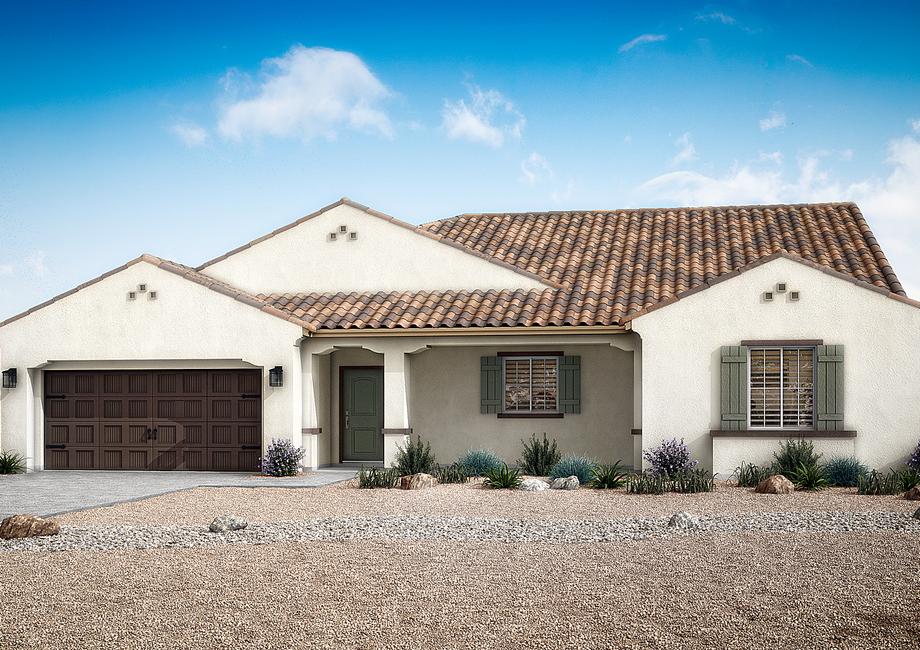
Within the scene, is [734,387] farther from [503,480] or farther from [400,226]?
[400,226]

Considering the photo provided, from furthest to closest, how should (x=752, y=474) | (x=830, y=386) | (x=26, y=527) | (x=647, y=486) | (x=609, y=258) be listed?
(x=609, y=258) → (x=830, y=386) → (x=752, y=474) → (x=647, y=486) → (x=26, y=527)

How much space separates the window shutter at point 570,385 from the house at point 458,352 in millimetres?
27

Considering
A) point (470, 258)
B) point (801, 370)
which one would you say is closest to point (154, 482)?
point (470, 258)

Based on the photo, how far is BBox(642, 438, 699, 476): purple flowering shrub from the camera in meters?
16.7

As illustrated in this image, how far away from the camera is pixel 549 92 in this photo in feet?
63.0

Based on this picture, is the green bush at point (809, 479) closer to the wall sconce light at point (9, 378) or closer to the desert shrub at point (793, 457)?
the desert shrub at point (793, 457)

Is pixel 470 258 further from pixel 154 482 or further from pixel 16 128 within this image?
pixel 16 128

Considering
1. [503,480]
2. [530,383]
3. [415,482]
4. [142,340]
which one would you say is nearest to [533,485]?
[503,480]

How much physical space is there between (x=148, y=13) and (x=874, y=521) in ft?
49.2

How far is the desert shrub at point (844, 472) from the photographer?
636 inches

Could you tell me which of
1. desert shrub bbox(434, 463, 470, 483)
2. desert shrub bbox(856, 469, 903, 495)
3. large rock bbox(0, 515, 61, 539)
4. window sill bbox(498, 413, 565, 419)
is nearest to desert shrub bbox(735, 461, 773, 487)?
desert shrub bbox(856, 469, 903, 495)

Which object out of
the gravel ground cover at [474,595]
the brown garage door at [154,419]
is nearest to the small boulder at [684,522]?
the gravel ground cover at [474,595]

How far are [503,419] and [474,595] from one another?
11.7 metres

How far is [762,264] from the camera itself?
17.0 m
